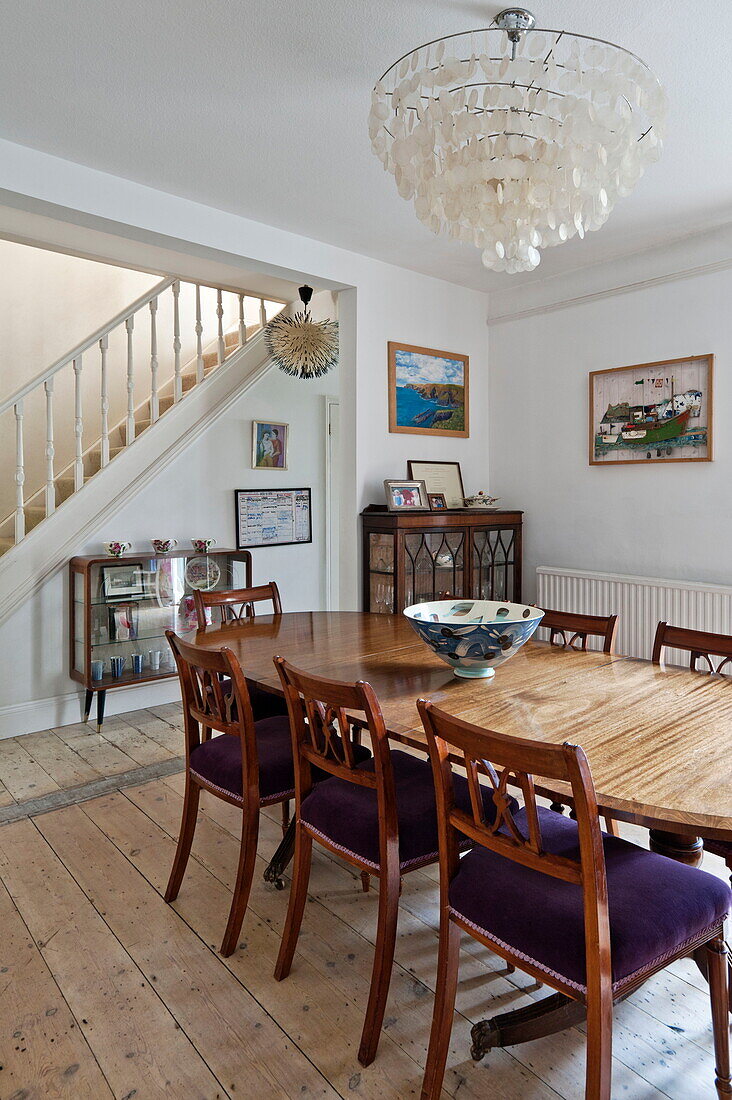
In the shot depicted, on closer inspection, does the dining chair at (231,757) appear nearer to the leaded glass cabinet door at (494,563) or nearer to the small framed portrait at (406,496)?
the small framed portrait at (406,496)

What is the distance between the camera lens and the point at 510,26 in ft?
6.74

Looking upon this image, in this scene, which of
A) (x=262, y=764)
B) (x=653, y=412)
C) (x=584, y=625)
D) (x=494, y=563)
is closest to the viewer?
(x=262, y=764)

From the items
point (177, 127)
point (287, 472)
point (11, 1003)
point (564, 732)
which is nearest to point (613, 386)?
point (287, 472)

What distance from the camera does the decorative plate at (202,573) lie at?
14.2 feet

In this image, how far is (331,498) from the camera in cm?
540

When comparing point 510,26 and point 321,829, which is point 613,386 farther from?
point 321,829

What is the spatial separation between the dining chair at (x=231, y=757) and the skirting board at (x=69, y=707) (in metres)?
2.00

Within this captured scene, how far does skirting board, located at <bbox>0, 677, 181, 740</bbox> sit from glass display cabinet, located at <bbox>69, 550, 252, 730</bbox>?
0.10m

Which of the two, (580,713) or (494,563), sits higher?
(494,563)

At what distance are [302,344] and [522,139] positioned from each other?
272 cm

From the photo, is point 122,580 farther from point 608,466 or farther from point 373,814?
point 608,466

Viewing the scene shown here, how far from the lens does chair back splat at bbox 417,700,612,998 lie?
3.95 feet

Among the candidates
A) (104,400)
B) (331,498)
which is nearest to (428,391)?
(331,498)

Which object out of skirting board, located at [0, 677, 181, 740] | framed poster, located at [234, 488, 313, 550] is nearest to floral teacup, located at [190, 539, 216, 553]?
framed poster, located at [234, 488, 313, 550]
